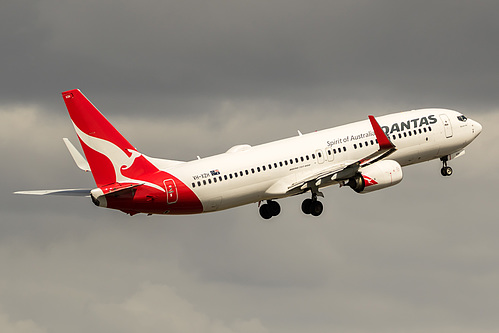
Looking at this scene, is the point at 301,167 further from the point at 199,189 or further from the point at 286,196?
the point at 199,189

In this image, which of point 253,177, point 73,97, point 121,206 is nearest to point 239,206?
point 253,177

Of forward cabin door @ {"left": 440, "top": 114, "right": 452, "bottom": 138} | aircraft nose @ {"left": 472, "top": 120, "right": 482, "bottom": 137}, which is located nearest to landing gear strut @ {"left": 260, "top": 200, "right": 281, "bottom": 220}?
forward cabin door @ {"left": 440, "top": 114, "right": 452, "bottom": 138}

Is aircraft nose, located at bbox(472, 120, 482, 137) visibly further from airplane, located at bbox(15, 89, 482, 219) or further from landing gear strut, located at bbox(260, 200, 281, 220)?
landing gear strut, located at bbox(260, 200, 281, 220)

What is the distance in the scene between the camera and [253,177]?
93.9 metres

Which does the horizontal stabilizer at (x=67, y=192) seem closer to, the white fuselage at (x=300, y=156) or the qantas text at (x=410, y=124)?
the white fuselage at (x=300, y=156)

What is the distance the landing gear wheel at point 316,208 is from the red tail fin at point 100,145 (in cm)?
1588

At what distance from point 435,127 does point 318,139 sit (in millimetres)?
12221

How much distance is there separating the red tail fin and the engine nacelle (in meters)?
18.0

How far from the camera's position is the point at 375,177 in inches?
3752

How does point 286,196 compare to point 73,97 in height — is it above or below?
below

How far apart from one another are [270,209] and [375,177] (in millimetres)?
11814

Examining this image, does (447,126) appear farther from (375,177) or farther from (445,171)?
(375,177)

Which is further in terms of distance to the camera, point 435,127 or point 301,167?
point 435,127

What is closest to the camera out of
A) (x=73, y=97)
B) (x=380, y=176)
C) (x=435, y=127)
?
(x=73, y=97)
